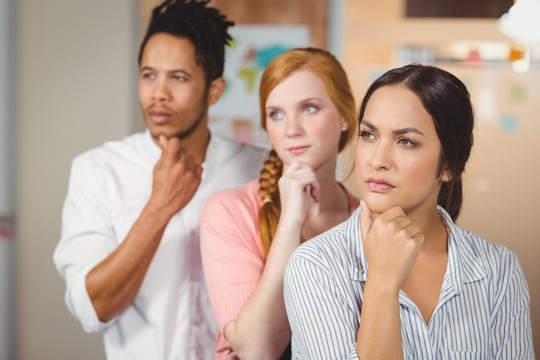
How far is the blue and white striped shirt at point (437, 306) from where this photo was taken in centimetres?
121

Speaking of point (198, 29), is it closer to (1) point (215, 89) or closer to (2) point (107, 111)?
(1) point (215, 89)

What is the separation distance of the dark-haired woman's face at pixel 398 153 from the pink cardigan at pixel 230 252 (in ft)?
1.12

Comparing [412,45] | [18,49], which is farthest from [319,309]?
[412,45]

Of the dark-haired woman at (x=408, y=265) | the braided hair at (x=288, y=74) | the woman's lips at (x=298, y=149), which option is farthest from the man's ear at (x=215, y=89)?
the dark-haired woman at (x=408, y=265)

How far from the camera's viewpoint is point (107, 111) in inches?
98.3

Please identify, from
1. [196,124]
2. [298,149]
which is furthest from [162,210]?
[298,149]

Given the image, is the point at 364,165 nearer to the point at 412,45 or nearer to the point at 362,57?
the point at 362,57

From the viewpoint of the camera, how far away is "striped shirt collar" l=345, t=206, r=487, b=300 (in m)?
1.28

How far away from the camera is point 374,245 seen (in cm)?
120

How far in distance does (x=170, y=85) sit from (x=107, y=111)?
0.82 metres

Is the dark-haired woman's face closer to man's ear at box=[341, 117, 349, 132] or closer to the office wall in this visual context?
man's ear at box=[341, 117, 349, 132]

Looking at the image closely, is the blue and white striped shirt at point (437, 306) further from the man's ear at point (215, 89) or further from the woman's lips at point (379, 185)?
the man's ear at point (215, 89)

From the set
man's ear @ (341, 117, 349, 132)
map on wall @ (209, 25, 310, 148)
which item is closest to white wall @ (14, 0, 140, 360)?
map on wall @ (209, 25, 310, 148)

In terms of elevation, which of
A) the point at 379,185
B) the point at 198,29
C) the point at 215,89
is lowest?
the point at 379,185
